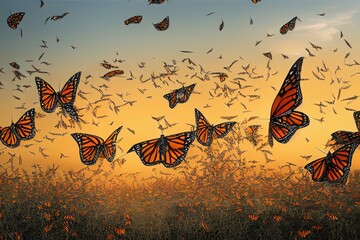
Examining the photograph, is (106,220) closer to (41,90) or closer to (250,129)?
(41,90)

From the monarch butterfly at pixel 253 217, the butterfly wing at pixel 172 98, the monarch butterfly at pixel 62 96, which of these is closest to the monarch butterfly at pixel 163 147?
the butterfly wing at pixel 172 98

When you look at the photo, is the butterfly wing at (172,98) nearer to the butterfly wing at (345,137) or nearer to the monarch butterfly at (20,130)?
the monarch butterfly at (20,130)

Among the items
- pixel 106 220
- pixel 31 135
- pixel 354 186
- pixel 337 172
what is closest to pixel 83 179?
pixel 106 220

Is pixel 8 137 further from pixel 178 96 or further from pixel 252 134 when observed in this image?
pixel 252 134

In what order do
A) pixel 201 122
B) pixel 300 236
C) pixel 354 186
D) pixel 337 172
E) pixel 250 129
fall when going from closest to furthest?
1. pixel 337 172
2. pixel 201 122
3. pixel 300 236
4. pixel 250 129
5. pixel 354 186

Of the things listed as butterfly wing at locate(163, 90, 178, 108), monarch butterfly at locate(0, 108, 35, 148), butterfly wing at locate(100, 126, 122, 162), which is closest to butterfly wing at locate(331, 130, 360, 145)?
butterfly wing at locate(163, 90, 178, 108)
